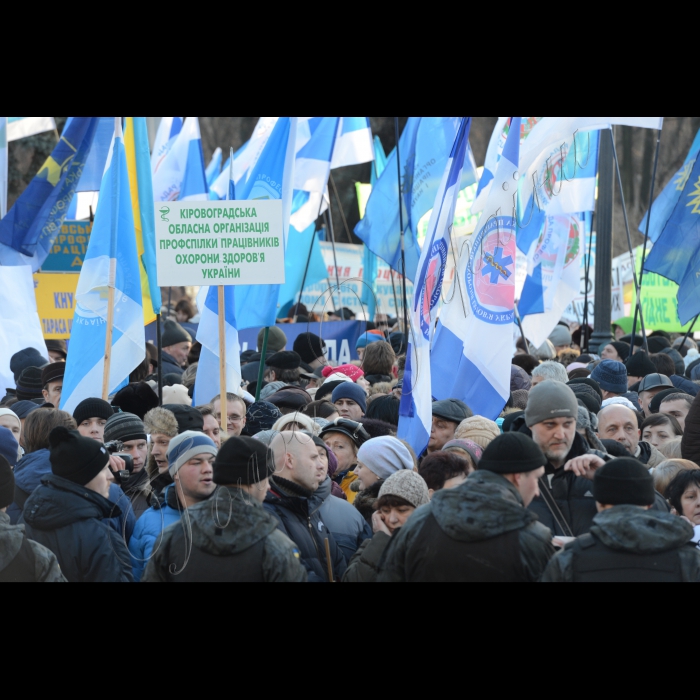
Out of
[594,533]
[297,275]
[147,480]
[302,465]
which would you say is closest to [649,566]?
[594,533]

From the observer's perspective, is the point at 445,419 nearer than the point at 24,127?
Yes

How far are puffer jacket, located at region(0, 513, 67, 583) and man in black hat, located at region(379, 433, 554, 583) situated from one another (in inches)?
47.4

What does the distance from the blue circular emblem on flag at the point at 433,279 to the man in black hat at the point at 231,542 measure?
278 centimetres

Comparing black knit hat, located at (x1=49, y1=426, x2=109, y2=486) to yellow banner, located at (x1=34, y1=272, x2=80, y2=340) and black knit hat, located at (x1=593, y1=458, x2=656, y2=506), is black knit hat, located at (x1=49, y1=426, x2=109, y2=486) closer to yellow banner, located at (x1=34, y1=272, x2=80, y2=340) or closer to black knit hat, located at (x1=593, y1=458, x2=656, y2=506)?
black knit hat, located at (x1=593, y1=458, x2=656, y2=506)

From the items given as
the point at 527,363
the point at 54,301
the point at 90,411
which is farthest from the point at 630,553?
the point at 54,301

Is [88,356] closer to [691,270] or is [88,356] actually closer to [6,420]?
[6,420]

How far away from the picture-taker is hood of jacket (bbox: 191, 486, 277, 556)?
3.30 metres

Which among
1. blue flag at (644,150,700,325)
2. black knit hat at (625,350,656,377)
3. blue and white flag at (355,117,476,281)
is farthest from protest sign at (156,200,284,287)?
blue and white flag at (355,117,476,281)

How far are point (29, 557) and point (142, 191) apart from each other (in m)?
5.39

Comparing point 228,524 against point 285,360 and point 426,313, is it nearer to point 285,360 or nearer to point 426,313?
point 426,313

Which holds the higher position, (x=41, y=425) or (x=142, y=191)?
(x=142, y=191)

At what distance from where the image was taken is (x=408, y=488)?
400 centimetres

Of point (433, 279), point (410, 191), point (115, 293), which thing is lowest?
point (115, 293)

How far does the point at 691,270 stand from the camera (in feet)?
30.8
